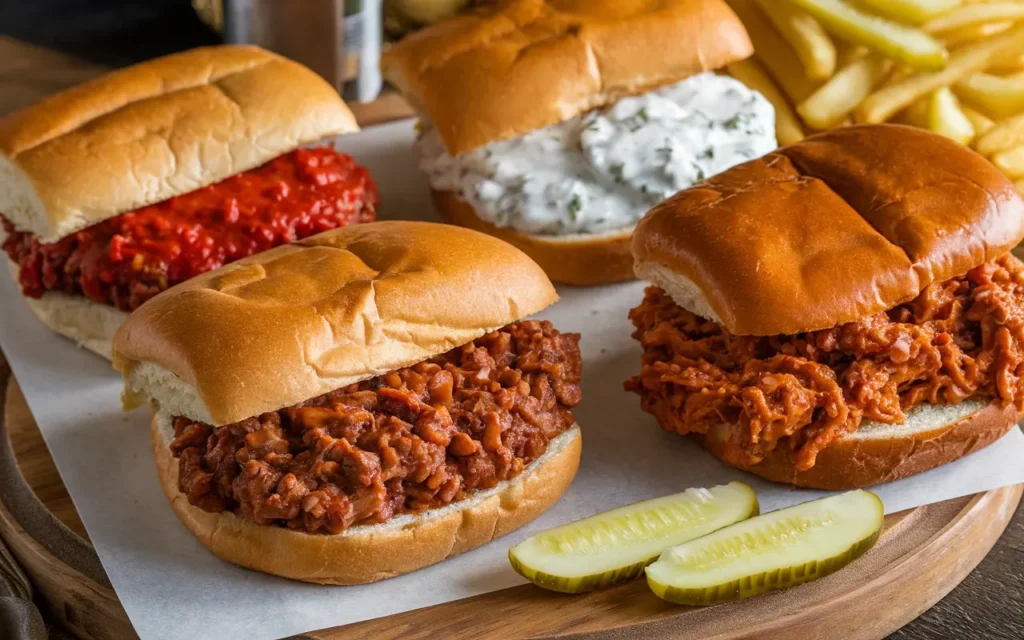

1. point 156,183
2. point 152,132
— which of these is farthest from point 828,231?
point 152,132

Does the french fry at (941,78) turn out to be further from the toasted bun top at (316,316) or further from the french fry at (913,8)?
the toasted bun top at (316,316)

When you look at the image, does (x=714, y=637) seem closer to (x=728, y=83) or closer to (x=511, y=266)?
(x=511, y=266)

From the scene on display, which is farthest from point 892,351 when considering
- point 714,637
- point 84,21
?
point 84,21

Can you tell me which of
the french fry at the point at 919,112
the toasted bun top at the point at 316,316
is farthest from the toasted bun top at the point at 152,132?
the french fry at the point at 919,112

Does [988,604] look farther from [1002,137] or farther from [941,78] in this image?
[941,78]

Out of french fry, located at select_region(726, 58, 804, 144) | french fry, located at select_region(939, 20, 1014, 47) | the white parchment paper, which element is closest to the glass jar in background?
the white parchment paper

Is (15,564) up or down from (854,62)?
down
